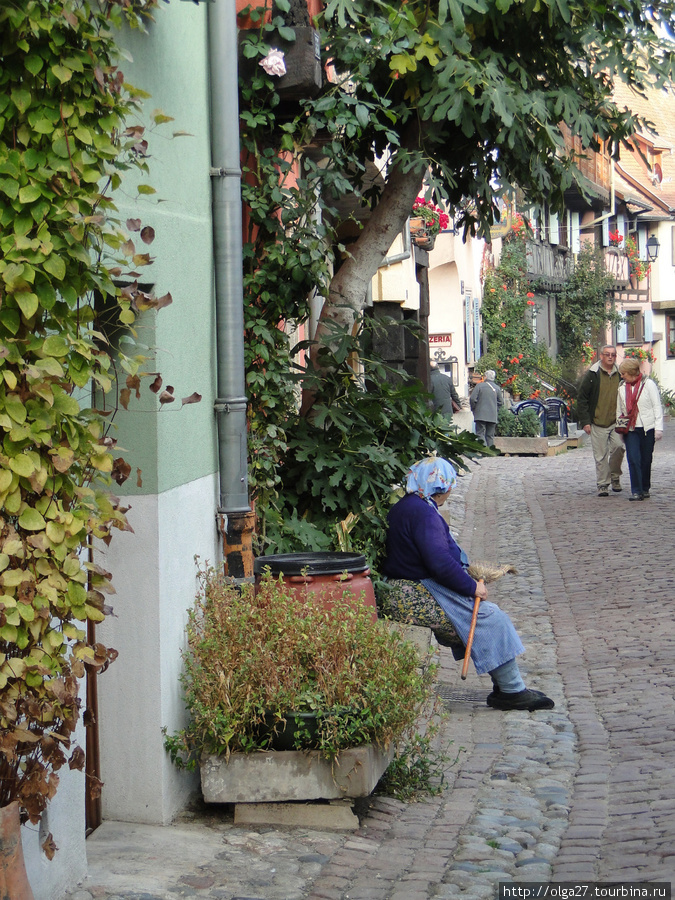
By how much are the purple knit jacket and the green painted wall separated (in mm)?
1383

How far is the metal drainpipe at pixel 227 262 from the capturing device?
5.63 metres

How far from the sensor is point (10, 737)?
3119mm

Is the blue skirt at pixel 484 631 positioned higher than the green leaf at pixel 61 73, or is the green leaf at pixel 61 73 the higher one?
the green leaf at pixel 61 73

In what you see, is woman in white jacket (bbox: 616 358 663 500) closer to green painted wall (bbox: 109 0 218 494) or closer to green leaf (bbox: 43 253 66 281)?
green painted wall (bbox: 109 0 218 494)

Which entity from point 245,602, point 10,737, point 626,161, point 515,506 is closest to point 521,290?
point 515,506

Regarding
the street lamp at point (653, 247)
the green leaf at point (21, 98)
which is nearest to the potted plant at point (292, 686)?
the green leaf at point (21, 98)

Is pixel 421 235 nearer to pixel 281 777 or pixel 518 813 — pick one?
pixel 518 813

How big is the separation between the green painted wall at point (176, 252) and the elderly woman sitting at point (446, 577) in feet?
4.61

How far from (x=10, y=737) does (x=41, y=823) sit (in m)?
0.61

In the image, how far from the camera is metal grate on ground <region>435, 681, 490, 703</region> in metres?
6.98

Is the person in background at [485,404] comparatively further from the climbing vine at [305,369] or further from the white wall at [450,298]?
the climbing vine at [305,369]

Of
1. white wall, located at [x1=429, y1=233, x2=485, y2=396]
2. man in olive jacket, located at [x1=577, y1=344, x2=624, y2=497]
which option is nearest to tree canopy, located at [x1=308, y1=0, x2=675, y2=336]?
man in olive jacket, located at [x1=577, y1=344, x2=624, y2=497]

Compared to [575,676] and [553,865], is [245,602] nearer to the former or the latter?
[553,865]

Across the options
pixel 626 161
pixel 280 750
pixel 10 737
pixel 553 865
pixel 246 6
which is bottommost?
pixel 553 865
